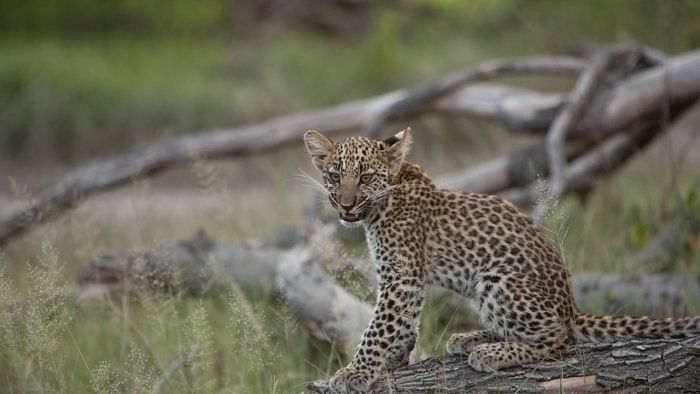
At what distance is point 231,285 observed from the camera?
8062 mm

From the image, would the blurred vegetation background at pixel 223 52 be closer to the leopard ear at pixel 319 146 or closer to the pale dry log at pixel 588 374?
the leopard ear at pixel 319 146

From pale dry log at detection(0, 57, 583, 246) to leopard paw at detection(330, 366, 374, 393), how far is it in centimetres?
554

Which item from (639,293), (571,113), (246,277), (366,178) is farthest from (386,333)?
(571,113)

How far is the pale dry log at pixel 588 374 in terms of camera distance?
4715mm

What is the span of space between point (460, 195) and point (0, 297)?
3124 mm

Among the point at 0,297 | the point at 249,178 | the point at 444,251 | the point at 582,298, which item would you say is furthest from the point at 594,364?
the point at 249,178

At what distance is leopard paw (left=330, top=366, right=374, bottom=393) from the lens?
533 centimetres

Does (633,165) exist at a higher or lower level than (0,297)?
lower

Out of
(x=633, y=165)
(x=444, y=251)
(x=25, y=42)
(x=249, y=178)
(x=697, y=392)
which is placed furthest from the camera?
(x=25, y=42)

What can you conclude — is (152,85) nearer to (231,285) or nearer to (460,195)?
(231,285)

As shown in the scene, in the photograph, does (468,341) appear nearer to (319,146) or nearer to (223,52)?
(319,146)

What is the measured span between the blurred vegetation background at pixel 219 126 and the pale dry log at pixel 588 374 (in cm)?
33

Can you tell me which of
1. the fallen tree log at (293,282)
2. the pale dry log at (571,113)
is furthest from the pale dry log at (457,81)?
the fallen tree log at (293,282)

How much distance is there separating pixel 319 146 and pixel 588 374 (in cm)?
236
